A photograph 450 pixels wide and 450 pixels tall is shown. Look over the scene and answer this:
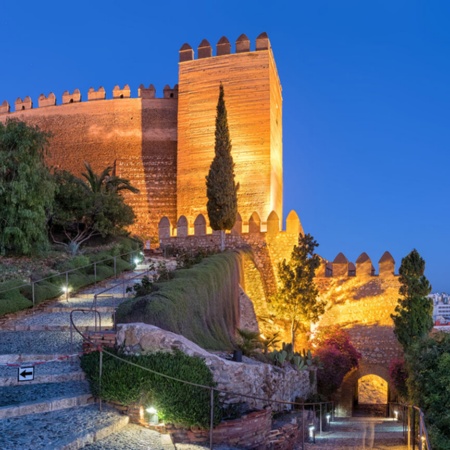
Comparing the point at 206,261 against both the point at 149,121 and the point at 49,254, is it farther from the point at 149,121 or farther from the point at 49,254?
the point at 149,121

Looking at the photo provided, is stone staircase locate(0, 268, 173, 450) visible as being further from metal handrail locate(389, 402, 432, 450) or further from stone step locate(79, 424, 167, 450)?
metal handrail locate(389, 402, 432, 450)

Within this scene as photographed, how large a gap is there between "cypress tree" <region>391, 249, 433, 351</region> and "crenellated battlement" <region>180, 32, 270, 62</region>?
13.1 m

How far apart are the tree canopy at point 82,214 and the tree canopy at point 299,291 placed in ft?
20.8

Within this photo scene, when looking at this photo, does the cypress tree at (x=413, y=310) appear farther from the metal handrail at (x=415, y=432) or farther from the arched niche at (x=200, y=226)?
the arched niche at (x=200, y=226)

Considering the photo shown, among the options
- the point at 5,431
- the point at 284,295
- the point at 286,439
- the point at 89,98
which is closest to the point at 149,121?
the point at 89,98

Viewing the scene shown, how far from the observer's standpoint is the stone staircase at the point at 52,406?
227 inches

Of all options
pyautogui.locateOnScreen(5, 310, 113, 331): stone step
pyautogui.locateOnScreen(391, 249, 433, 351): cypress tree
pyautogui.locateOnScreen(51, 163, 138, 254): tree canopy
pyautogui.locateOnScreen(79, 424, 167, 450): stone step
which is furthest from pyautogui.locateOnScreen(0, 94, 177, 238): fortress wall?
pyautogui.locateOnScreen(79, 424, 167, 450): stone step

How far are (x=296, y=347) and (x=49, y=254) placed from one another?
833 centimetres

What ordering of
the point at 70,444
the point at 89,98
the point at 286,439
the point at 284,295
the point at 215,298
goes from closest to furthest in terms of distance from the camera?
the point at 70,444 < the point at 286,439 < the point at 215,298 < the point at 284,295 < the point at 89,98

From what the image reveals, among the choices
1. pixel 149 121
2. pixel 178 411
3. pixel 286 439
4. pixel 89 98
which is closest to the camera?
pixel 178 411

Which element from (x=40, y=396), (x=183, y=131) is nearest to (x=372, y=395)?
(x=183, y=131)

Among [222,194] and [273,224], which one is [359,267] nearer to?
[273,224]

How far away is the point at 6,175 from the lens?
56.9 feet

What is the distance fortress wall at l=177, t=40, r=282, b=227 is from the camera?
25875 mm
